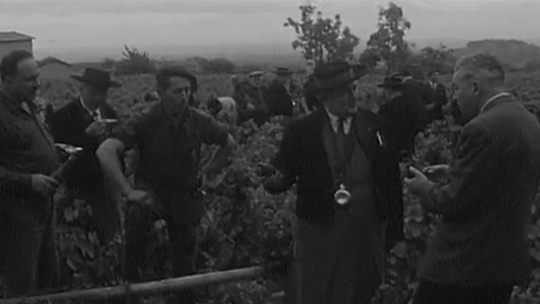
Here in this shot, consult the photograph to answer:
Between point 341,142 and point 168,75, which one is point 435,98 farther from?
point 341,142

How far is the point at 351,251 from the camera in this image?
187 inches

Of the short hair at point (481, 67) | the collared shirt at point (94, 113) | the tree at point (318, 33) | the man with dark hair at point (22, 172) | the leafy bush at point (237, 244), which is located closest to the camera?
the short hair at point (481, 67)

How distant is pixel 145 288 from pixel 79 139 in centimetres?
135

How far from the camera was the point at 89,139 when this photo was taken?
576 centimetres

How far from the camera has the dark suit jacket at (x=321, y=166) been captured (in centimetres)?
466

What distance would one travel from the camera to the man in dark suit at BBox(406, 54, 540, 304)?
3.94m

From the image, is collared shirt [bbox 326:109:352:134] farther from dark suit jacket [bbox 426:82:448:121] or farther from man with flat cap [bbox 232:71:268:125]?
man with flat cap [bbox 232:71:268:125]

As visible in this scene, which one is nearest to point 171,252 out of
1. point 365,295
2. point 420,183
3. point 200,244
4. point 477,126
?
point 200,244

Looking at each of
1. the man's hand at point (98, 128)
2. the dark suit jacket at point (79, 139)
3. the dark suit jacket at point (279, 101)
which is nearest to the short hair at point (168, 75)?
the man's hand at point (98, 128)

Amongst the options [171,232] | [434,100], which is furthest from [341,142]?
[434,100]

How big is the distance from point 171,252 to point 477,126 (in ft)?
7.46

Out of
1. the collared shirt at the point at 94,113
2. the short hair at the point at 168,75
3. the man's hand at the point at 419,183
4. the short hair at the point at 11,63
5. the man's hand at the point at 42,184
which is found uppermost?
the short hair at the point at 11,63

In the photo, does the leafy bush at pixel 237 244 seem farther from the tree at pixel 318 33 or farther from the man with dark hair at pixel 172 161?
the tree at pixel 318 33

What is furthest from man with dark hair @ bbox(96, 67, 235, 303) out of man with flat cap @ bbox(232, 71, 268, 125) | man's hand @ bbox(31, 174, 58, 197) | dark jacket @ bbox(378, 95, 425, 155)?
man with flat cap @ bbox(232, 71, 268, 125)
